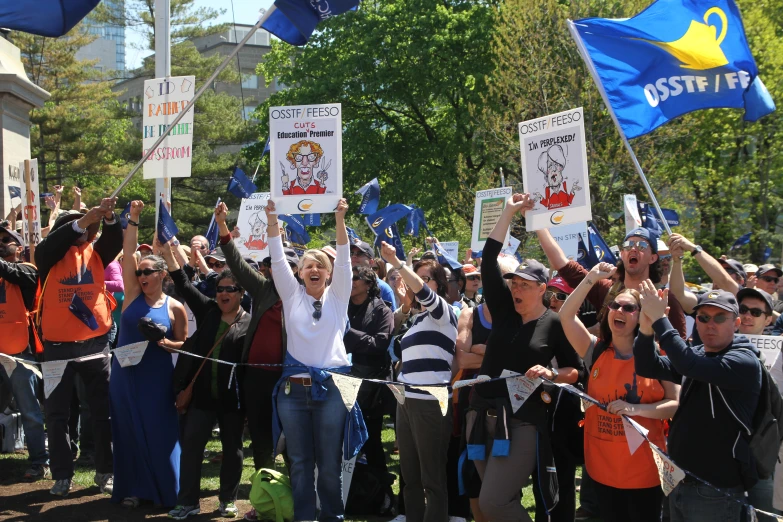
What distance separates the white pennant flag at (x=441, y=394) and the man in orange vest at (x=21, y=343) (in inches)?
155

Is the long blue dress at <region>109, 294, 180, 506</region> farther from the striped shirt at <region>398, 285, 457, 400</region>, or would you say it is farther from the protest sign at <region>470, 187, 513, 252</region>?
Answer: the protest sign at <region>470, 187, 513, 252</region>

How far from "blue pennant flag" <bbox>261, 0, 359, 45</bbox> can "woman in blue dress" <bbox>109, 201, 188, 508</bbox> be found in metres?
2.07

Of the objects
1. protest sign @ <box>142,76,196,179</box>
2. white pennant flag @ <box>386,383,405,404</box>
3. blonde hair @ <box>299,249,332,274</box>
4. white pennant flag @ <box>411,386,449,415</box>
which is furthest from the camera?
protest sign @ <box>142,76,196,179</box>

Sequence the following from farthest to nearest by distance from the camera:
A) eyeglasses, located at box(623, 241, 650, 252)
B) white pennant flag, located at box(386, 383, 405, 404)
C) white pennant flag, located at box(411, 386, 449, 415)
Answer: white pennant flag, located at box(386, 383, 405, 404) < white pennant flag, located at box(411, 386, 449, 415) < eyeglasses, located at box(623, 241, 650, 252)

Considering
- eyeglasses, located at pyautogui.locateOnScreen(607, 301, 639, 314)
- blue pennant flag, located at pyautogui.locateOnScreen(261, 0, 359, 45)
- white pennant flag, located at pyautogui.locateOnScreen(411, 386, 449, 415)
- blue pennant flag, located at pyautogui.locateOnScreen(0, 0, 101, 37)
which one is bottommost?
white pennant flag, located at pyautogui.locateOnScreen(411, 386, 449, 415)

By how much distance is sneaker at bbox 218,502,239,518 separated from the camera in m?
7.41

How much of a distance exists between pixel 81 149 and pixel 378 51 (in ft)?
42.0

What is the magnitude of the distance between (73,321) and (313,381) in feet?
7.99

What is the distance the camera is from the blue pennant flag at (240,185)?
11609 millimetres

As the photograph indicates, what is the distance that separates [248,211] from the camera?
12.4m

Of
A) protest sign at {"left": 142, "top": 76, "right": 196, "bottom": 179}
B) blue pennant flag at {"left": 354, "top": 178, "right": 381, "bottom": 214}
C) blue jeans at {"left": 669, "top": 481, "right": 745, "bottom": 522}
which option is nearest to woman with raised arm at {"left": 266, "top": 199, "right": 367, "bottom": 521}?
blue jeans at {"left": 669, "top": 481, "right": 745, "bottom": 522}

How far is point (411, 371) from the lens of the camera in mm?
6695

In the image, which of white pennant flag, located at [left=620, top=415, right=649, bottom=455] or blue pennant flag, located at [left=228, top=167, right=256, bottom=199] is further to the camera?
blue pennant flag, located at [left=228, top=167, right=256, bottom=199]

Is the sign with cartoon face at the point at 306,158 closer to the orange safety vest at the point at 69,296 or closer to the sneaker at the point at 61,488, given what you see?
the orange safety vest at the point at 69,296
